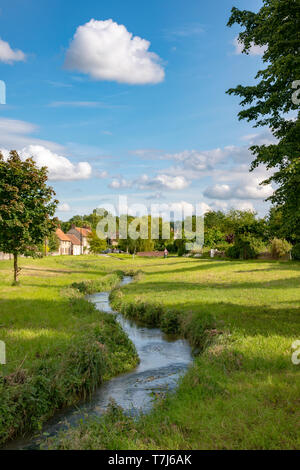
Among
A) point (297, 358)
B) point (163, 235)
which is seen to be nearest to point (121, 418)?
point (297, 358)

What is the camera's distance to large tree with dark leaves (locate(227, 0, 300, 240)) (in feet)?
35.6

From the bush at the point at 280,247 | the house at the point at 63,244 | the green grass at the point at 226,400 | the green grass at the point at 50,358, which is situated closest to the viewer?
the green grass at the point at 226,400

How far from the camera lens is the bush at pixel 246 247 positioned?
52.6m

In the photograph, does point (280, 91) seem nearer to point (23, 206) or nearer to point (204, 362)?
point (204, 362)

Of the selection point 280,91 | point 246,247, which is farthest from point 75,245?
point 280,91

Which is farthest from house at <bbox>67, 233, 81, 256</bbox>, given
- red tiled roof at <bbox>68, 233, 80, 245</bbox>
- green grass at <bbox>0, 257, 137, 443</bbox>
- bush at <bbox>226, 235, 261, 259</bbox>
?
green grass at <bbox>0, 257, 137, 443</bbox>

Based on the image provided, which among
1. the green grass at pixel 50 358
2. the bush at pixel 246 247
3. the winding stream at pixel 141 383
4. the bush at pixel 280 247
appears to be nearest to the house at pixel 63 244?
the bush at pixel 246 247

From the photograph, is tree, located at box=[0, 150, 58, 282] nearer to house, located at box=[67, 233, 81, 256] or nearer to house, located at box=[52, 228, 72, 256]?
house, located at box=[52, 228, 72, 256]

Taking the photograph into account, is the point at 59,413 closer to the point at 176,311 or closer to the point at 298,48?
the point at 176,311

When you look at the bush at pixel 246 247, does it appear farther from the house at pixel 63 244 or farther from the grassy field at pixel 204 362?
the house at pixel 63 244

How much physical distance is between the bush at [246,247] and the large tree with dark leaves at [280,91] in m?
40.0

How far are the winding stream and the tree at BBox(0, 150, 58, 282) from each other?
1097 cm

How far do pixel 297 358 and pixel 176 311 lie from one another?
23.6 feet
